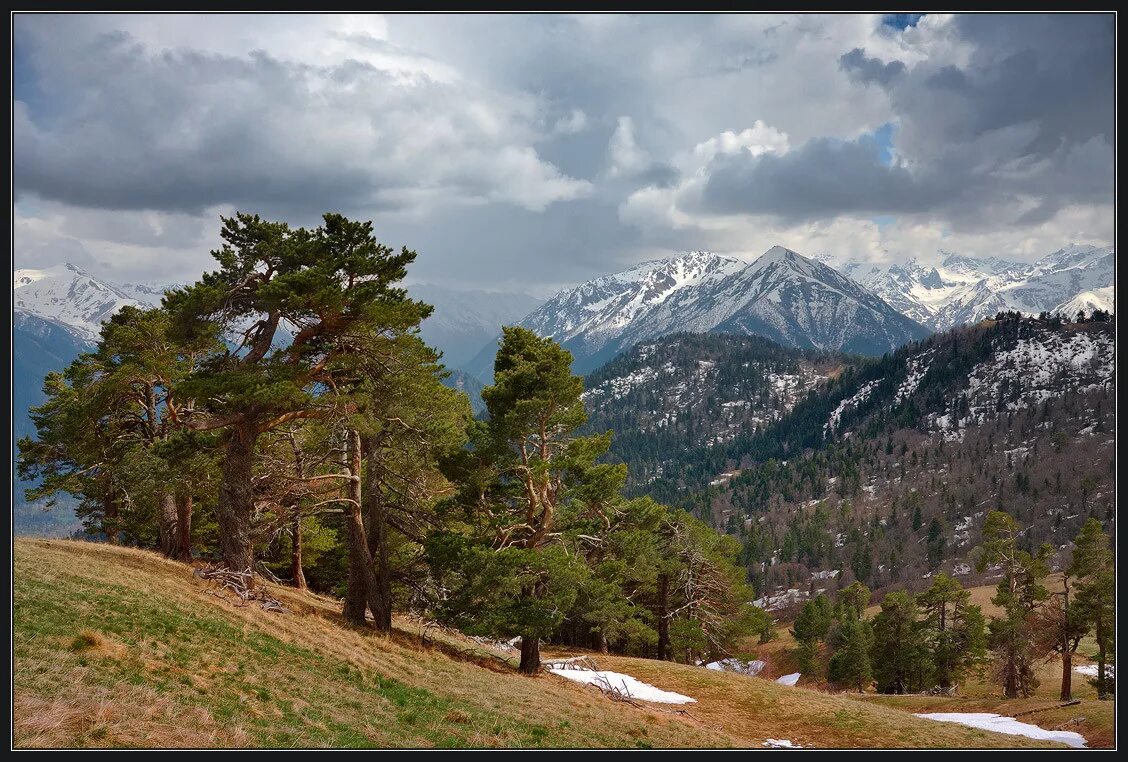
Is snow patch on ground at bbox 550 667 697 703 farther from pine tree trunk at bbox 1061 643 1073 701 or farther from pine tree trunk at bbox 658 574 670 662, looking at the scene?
pine tree trunk at bbox 1061 643 1073 701

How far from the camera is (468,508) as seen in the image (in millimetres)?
30234

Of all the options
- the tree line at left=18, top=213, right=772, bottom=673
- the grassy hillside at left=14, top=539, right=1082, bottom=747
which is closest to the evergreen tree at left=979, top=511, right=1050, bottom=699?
the grassy hillside at left=14, top=539, right=1082, bottom=747

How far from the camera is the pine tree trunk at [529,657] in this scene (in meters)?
30.0

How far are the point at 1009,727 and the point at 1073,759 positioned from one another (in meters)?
25.8

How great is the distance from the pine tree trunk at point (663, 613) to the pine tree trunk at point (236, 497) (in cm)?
3229

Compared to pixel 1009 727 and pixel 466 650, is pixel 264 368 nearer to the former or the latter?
pixel 466 650

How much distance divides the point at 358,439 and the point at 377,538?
448 centimetres

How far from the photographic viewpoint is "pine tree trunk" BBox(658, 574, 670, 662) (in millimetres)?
51156

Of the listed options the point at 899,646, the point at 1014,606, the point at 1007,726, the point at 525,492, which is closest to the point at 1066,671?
the point at 1014,606

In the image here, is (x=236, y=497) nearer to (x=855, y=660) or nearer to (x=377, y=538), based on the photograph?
(x=377, y=538)

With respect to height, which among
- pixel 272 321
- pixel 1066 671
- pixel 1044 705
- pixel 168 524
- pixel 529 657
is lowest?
pixel 1044 705

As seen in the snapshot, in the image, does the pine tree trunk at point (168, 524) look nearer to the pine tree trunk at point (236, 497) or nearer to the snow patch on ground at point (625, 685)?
the pine tree trunk at point (236, 497)

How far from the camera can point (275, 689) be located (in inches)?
643

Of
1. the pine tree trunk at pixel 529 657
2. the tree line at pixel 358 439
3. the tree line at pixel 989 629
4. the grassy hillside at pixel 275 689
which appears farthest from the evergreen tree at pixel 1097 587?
the pine tree trunk at pixel 529 657
